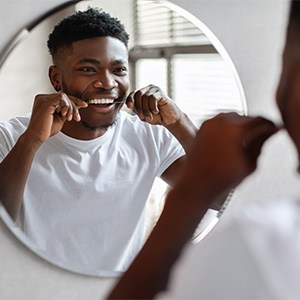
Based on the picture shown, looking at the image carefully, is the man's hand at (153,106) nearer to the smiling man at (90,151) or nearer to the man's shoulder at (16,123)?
the smiling man at (90,151)

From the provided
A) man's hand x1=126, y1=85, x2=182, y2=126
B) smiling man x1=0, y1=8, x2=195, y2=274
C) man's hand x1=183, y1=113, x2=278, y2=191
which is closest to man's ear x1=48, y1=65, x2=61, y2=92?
smiling man x1=0, y1=8, x2=195, y2=274

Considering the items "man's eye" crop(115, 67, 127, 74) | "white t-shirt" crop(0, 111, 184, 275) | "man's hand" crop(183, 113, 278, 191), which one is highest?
"man's hand" crop(183, 113, 278, 191)

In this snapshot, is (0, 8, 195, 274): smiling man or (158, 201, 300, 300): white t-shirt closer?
(158, 201, 300, 300): white t-shirt

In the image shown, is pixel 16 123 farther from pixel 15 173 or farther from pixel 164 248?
pixel 164 248

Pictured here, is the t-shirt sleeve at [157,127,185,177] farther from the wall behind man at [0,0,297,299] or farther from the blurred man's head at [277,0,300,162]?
the blurred man's head at [277,0,300,162]

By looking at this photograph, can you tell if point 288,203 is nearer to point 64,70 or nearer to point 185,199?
point 185,199

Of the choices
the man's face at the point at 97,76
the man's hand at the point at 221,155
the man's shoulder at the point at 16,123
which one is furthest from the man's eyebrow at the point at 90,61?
the man's hand at the point at 221,155

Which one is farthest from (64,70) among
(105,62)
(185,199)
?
(185,199)

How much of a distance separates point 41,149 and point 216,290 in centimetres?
53

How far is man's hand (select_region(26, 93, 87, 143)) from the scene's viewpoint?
856mm

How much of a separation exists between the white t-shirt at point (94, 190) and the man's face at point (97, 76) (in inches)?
1.0

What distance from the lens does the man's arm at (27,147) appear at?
0.85 metres

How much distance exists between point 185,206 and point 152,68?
1.68 feet

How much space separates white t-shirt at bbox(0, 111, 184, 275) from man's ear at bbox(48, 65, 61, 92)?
0.06 meters
